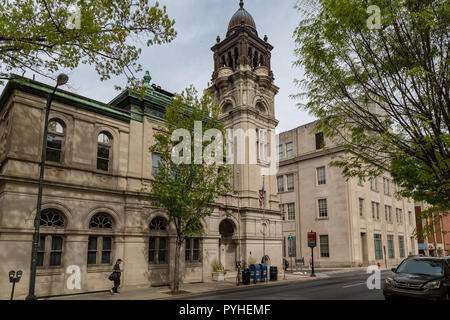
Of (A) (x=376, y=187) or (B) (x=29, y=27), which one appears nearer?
(B) (x=29, y=27)

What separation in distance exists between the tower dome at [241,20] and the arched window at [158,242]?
75.0ft

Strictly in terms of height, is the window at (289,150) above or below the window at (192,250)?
above

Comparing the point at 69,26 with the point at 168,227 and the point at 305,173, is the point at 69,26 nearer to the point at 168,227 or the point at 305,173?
the point at 168,227

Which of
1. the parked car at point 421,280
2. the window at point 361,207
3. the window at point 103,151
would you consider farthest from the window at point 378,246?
the window at point 103,151

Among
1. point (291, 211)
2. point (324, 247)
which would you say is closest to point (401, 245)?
point (324, 247)

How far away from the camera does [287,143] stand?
52500mm

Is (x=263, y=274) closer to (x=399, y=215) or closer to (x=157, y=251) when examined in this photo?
(x=157, y=251)

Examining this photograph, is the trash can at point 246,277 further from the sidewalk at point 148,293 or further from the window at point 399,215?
the window at point 399,215

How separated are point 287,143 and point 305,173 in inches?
265

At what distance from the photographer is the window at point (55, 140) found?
60.2ft

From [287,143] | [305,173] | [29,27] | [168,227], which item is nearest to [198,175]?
[168,227]

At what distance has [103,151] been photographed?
20703mm

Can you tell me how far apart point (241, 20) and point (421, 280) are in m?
30.8

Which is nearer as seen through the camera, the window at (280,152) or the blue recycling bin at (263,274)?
the blue recycling bin at (263,274)
